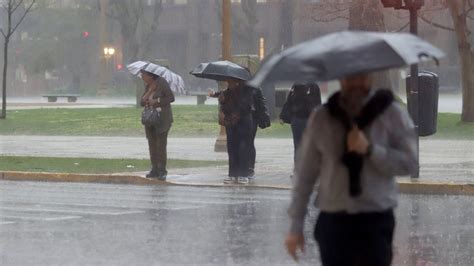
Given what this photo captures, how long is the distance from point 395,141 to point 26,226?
330 inches

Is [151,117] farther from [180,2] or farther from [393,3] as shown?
[180,2]

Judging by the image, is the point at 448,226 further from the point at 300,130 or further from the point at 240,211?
the point at 300,130

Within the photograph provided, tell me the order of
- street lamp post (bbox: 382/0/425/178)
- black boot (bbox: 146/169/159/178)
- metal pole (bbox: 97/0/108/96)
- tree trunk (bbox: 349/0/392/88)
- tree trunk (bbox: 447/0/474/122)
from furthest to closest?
1. metal pole (bbox: 97/0/108/96)
2. tree trunk (bbox: 349/0/392/88)
3. tree trunk (bbox: 447/0/474/122)
4. black boot (bbox: 146/169/159/178)
5. street lamp post (bbox: 382/0/425/178)

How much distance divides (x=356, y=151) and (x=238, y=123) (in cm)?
1334

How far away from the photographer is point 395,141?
6594mm

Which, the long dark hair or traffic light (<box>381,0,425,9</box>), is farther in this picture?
the long dark hair

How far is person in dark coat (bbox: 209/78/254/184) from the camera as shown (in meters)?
19.8

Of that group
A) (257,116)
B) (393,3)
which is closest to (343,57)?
(393,3)

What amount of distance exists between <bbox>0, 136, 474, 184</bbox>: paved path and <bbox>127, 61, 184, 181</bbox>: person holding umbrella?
0.72 m

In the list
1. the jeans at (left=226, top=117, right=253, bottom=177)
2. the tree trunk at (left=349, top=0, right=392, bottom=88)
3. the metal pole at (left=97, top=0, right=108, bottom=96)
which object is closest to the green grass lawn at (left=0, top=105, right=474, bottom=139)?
the tree trunk at (left=349, top=0, right=392, bottom=88)

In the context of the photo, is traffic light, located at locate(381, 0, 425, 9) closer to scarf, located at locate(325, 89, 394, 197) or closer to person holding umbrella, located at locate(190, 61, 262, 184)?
person holding umbrella, located at locate(190, 61, 262, 184)

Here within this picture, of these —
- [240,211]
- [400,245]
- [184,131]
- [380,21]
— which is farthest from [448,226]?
[380,21]

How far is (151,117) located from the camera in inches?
800

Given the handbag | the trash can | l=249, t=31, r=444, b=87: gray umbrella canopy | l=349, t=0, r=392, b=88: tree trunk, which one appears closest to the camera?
l=249, t=31, r=444, b=87: gray umbrella canopy
